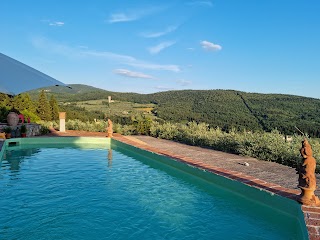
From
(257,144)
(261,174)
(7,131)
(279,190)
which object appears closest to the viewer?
(279,190)

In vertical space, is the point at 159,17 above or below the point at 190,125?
above

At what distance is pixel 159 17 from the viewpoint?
56.8ft

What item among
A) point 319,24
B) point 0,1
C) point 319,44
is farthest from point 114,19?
point 319,44

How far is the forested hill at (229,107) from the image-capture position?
19469mm

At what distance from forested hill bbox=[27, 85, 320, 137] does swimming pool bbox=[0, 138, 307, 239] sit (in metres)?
9.74

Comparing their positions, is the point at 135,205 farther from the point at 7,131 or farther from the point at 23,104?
the point at 23,104

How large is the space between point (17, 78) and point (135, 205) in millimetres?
3204

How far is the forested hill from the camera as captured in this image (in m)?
19.5

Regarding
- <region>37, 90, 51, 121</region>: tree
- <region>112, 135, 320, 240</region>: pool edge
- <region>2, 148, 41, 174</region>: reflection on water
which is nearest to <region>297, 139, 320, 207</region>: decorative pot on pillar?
<region>112, 135, 320, 240</region>: pool edge

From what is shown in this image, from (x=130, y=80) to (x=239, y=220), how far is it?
91.1 ft

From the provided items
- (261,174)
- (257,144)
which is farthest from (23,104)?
(261,174)

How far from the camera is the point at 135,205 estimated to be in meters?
5.24

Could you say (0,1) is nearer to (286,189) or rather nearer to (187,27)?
(187,27)

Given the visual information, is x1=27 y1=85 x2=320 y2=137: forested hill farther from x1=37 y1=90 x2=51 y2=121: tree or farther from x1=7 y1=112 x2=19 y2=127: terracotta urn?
x1=7 y1=112 x2=19 y2=127: terracotta urn
